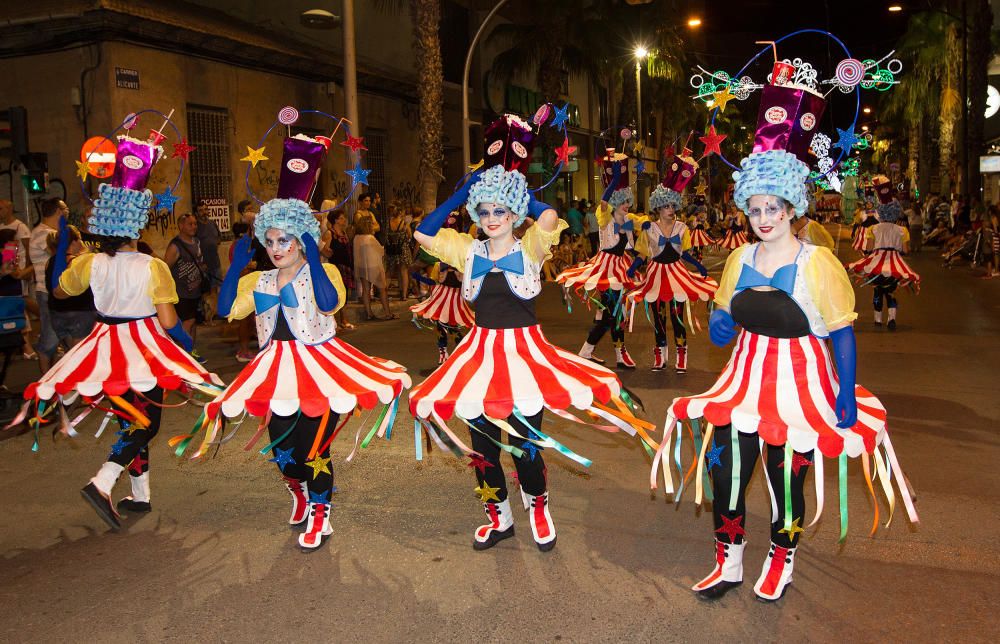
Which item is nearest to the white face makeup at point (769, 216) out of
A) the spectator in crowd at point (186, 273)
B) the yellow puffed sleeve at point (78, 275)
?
the yellow puffed sleeve at point (78, 275)

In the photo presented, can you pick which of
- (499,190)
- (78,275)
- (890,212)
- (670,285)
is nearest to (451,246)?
(499,190)

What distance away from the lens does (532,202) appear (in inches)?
211

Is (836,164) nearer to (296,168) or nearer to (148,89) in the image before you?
(296,168)

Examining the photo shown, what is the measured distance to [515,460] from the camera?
5160 mm

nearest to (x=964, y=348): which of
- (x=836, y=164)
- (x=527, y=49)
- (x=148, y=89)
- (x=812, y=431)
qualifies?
(x=836, y=164)

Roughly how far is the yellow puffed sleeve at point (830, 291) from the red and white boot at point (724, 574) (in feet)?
3.77

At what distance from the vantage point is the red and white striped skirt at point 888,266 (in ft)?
43.3

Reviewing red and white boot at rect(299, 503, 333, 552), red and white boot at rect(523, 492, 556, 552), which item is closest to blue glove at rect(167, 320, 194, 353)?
red and white boot at rect(299, 503, 333, 552)

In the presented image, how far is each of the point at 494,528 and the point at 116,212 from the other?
3.00m

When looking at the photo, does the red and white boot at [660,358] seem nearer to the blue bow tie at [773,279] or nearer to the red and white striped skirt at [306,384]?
the red and white striped skirt at [306,384]

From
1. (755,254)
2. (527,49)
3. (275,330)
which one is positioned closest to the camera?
(755,254)

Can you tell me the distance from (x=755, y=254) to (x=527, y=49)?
2288cm

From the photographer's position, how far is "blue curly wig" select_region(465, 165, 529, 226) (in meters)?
5.11

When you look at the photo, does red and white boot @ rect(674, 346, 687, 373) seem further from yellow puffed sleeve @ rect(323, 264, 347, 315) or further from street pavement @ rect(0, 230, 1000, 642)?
yellow puffed sleeve @ rect(323, 264, 347, 315)
